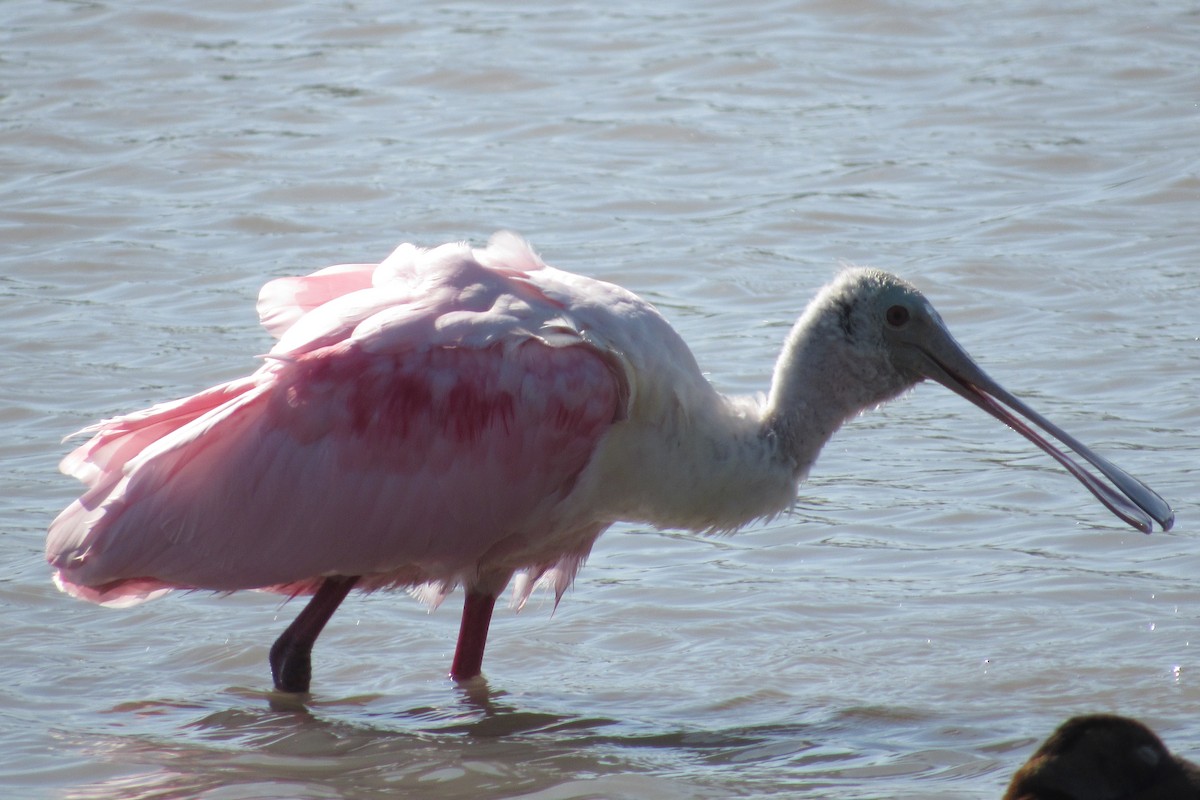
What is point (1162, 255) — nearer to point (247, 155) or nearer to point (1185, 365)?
point (1185, 365)

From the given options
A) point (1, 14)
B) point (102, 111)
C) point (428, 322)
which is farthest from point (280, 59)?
point (428, 322)

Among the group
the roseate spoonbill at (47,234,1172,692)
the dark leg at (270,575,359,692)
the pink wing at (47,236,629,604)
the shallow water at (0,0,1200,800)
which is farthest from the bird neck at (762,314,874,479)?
the dark leg at (270,575,359,692)

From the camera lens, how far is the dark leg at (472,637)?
22.4 feet

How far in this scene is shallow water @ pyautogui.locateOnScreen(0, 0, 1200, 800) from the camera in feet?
20.6

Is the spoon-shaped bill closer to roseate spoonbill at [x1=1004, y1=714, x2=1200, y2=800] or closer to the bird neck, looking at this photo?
the bird neck

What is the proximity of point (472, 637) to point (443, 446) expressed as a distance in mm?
681

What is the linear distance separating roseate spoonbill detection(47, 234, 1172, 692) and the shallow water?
50 centimetres

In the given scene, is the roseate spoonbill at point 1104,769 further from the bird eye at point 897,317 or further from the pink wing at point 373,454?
the bird eye at point 897,317

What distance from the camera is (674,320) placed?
10.4m

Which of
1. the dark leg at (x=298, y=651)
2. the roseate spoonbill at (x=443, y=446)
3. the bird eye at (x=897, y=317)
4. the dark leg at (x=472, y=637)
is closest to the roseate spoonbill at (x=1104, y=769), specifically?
the roseate spoonbill at (x=443, y=446)

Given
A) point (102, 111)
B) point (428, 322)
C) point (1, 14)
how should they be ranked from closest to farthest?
point (428, 322), point (102, 111), point (1, 14)

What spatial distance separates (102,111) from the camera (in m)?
14.6

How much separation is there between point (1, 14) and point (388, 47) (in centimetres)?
358

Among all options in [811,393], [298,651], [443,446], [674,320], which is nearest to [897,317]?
[811,393]
